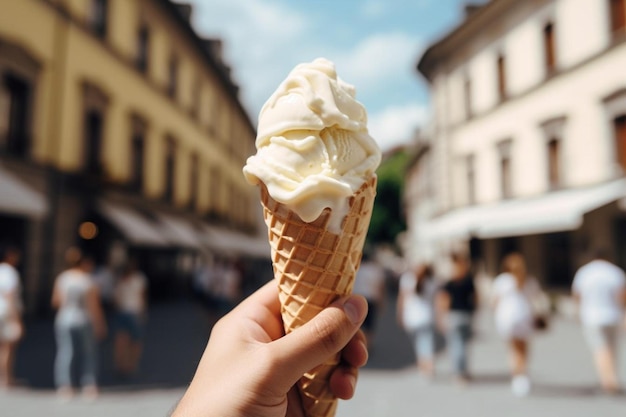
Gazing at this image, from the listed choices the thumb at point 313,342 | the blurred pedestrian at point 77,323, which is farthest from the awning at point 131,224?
the thumb at point 313,342

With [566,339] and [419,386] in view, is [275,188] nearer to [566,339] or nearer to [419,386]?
[419,386]

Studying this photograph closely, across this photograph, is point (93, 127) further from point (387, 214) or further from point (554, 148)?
point (387, 214)

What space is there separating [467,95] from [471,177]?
4.09 metres

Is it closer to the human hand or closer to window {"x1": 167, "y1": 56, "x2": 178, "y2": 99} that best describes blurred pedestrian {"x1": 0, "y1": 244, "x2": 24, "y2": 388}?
the human hand

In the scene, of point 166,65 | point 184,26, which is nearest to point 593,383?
point 166,65

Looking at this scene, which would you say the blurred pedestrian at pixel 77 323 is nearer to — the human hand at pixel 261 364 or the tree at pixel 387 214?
the human hand at pixel 261 364

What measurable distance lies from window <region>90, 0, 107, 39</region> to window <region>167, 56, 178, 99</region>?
5440mm

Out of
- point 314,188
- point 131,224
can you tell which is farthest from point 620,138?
point 131,224

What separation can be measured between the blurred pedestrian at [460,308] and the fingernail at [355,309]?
199 inches

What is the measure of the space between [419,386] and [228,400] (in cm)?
563

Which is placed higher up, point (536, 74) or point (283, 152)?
point (536, 74)

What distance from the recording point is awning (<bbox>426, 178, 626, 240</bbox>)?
13.8 meters

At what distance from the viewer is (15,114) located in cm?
1217

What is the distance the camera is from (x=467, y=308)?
676 cm
